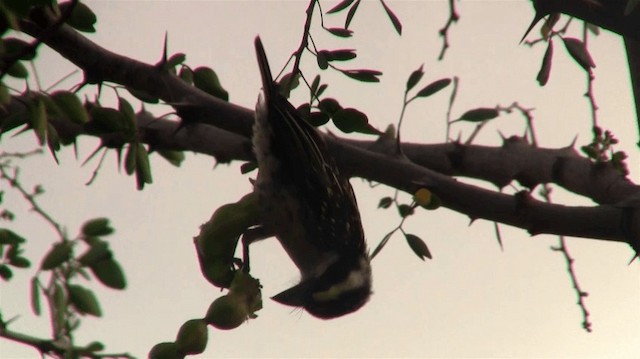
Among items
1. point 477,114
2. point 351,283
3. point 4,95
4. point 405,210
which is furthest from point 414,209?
point 351,283

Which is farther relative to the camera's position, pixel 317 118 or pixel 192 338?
pixel 317 118

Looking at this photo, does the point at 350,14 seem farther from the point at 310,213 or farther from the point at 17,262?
the point at 310,213

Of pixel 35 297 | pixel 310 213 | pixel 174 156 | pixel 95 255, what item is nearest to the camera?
pixel 95 255

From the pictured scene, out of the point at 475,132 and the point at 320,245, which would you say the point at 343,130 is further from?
the point at 320,245

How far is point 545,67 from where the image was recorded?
134 inches

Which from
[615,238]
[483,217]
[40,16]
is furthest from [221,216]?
[615,238]

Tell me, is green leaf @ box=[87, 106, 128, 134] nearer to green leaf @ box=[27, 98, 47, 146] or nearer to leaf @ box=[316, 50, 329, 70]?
green leaf @ box=[27, 98, 47, 146]

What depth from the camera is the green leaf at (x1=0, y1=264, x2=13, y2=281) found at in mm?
2936

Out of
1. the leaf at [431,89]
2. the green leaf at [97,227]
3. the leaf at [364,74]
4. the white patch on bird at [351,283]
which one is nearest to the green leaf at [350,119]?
the leaf at [364,74]

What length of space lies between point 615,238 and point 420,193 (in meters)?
0.77

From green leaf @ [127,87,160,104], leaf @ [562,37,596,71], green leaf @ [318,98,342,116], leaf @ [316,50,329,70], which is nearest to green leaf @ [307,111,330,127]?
green leaf @ [318,98,342,116]

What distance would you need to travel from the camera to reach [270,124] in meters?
4.88

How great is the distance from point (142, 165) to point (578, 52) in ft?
6.10

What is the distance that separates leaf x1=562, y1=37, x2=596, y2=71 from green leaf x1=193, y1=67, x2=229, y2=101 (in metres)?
1.47
